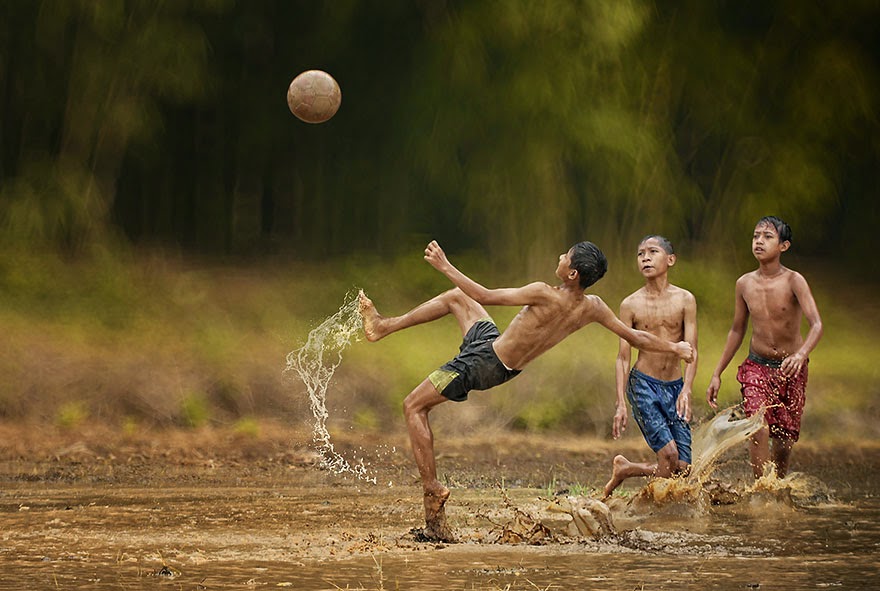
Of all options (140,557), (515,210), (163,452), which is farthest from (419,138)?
(140,557)

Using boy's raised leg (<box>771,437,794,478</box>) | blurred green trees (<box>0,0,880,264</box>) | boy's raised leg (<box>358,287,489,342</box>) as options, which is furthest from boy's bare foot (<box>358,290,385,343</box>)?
blurred green trees (<box>0,0,880,264</box>)

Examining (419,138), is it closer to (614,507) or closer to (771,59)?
(771,59)

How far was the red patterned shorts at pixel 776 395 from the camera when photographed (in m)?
8.62

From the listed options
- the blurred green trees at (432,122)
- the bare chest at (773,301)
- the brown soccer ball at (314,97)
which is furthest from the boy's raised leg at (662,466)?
the blurred green trees at (432,122)

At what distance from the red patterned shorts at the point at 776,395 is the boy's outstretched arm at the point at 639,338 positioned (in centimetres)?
143

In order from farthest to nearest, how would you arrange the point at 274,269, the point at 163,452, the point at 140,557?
the point at 274,269 → the point at 163,452 → the point at 140,557

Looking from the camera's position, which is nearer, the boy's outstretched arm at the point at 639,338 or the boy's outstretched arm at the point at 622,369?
the boy's outstretched arm at the point at 639,338

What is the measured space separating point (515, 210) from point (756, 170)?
2.43m

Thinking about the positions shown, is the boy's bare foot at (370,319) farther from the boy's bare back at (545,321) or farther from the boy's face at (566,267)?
the boy's face at (566,267)

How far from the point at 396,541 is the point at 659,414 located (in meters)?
1.95

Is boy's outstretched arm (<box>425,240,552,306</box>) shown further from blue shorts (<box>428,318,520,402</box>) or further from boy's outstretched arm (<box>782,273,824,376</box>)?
boy's outstretched arm (<box>782,273,824,376</box>)

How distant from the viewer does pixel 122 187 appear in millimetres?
14273

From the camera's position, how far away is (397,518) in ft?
26.2

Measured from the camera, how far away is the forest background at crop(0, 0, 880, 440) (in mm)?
12672
